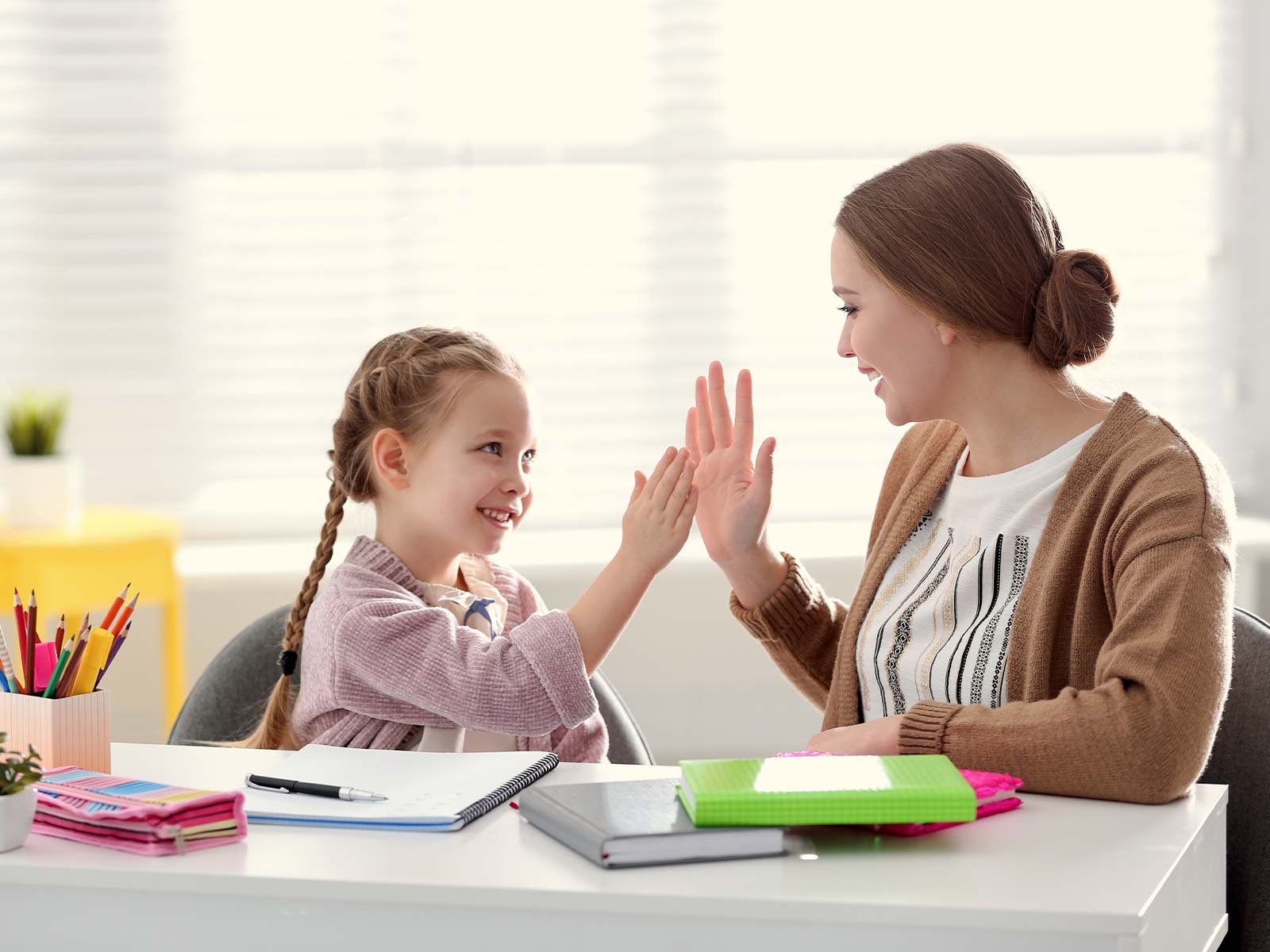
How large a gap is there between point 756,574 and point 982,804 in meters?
0.69

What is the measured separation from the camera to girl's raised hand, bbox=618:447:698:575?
1.48 meters

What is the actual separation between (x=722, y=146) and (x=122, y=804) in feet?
8.41

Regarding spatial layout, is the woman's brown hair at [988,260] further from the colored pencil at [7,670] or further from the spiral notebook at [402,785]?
the colored pencil at [7,670]

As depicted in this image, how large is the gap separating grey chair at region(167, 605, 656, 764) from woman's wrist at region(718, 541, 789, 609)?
21 centimetres

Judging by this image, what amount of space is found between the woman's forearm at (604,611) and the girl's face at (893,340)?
0.37 meters

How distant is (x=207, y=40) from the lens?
3.25 metres

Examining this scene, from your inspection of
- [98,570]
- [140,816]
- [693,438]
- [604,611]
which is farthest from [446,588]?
[98,570]

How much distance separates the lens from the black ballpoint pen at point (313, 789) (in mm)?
1113

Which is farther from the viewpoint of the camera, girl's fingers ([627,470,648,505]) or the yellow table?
the yellow table

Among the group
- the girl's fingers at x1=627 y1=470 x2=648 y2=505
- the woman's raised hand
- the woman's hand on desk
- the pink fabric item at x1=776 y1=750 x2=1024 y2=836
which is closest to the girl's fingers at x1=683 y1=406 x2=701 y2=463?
the woman's raised hand

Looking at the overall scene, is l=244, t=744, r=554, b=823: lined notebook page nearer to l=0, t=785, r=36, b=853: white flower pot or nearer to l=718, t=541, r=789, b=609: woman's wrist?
l=0, t=785, r=36, b=853: white flower pot

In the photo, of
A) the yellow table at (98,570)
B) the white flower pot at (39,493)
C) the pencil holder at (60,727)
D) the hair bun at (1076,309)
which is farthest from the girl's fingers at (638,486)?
the white flower pot at (39,493)

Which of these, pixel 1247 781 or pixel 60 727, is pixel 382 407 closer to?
pixel 60 727

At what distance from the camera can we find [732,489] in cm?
169
